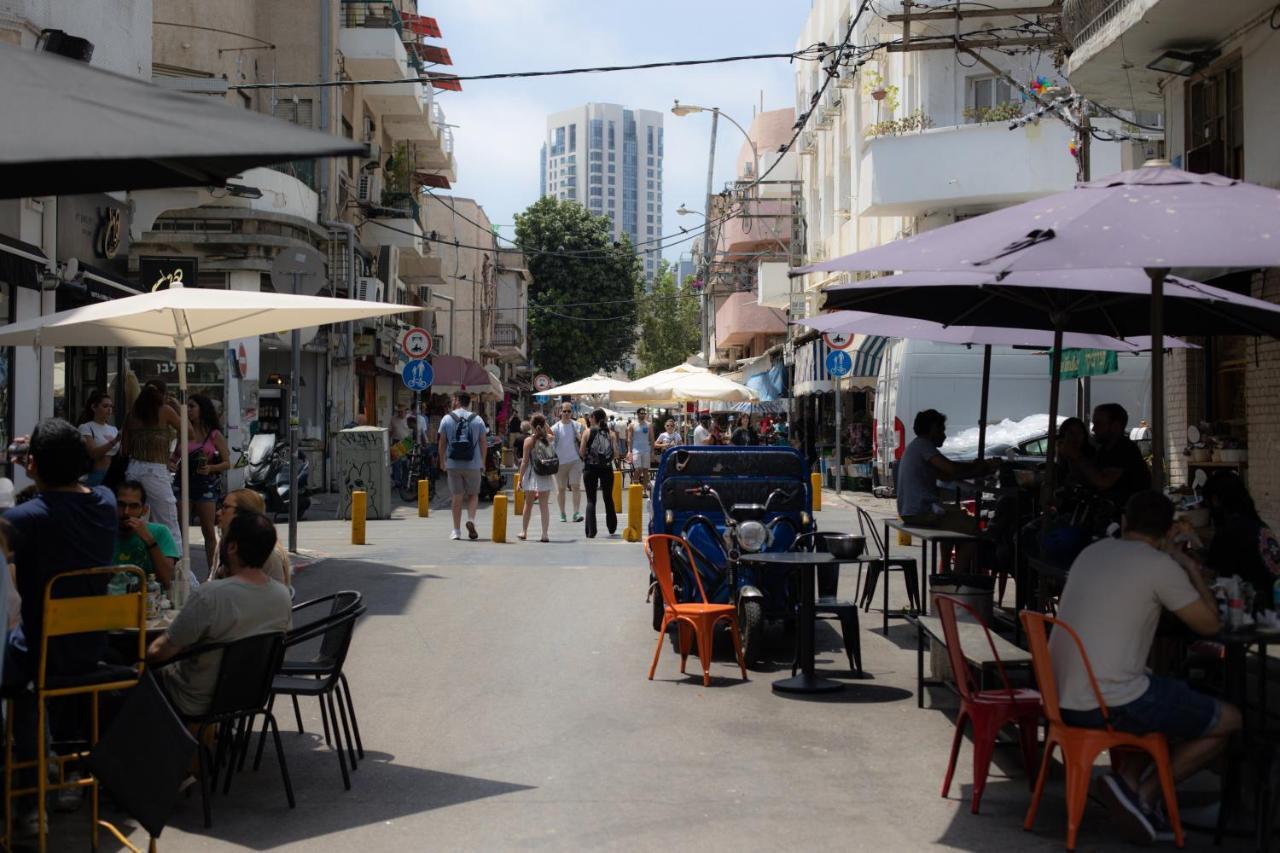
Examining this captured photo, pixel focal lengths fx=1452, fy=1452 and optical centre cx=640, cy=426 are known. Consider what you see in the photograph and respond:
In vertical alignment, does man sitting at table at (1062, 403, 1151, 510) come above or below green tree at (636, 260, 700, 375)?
below

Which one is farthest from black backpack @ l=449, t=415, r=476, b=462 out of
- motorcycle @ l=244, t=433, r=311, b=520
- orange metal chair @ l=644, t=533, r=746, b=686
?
orange metal chair @ l=644, t=533, r=746, b=686

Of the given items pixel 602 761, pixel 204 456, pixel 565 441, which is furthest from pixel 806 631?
pixel 565 441

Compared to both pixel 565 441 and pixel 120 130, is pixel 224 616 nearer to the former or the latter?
pixel 120 130

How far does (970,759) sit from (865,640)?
12.4 feet

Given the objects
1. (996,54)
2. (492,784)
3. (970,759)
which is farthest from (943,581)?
(996,54)

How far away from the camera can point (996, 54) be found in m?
30.3

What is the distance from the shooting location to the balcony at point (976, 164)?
27922mm

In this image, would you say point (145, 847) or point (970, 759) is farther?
point (970, 759)

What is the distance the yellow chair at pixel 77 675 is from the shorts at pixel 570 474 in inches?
607

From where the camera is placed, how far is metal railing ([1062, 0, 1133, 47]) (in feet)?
49.4

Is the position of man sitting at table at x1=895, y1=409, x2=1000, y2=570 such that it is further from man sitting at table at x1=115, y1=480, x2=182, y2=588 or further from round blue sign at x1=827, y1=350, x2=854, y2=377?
round blue sign at x1=827, y1=350, x2=854, y2=377

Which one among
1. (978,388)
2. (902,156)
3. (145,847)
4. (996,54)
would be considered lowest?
(145,847)

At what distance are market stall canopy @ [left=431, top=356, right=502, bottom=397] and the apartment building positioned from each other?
2946cm

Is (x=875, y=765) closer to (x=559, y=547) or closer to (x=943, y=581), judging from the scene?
(x=943, y=581)
